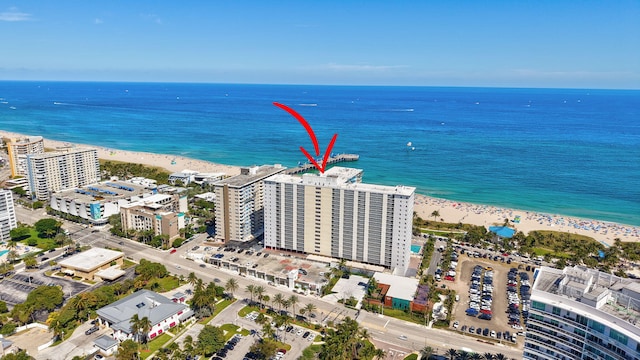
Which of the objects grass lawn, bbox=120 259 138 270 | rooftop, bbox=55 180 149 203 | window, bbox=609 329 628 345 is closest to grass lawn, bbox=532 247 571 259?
window, bbox=609 329 628 345

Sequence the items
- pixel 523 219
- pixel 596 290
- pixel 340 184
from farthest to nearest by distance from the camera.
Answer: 1. pixel 523 219
2. pixel 340 184
3. pixel 596 290

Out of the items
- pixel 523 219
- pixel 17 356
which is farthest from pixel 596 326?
pixel 523 219

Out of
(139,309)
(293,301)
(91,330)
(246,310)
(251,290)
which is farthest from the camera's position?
(251,290)

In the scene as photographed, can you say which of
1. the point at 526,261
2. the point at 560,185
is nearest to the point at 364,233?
the point at 526,261

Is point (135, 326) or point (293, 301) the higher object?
point (135, 326)

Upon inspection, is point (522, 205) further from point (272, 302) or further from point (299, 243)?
point (272, 302)

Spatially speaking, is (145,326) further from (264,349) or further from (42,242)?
(42,242)
